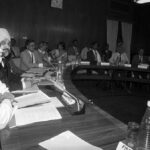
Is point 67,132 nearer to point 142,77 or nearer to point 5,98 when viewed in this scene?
point 5,98

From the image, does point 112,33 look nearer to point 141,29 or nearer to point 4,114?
point 141,29

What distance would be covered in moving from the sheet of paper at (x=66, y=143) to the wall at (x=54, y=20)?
6.31m

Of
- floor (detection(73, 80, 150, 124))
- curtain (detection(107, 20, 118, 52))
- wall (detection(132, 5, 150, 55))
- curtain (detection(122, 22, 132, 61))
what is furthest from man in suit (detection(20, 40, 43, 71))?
wall (detection(132, 5, 150, 55))

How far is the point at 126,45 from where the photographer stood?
925 centimetres

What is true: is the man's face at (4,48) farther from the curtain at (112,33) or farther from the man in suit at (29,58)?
the curtain at (112,33)

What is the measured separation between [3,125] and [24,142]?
148 millimetres

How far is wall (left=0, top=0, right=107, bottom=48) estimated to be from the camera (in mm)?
6875

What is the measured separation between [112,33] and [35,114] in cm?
784

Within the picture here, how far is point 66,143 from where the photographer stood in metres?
0.98

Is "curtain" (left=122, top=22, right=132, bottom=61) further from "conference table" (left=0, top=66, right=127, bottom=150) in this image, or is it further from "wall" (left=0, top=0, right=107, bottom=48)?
"conference table" (left=0, top=66, right=127, bottom=150)

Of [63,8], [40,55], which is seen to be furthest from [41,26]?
[40,55]

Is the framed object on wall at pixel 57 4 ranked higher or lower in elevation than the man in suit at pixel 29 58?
higher

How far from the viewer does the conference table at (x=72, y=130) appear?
1.00 meters

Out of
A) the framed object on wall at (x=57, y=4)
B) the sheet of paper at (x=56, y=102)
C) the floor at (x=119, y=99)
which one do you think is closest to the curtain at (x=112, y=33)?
the framed object on wall at (x=57, y=4)
